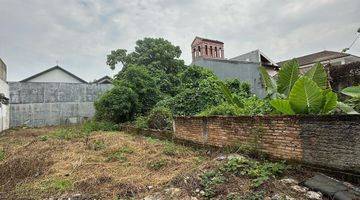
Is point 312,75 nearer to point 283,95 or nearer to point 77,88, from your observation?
point 283,95

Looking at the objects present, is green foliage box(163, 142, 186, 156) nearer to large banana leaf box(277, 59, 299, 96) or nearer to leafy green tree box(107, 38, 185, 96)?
large banana leaf box(277, 59, 299, 96)

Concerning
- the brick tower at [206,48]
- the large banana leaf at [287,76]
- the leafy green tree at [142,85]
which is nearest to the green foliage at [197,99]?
the leafy green tree at [142,85]

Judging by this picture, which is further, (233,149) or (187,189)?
(233,149)

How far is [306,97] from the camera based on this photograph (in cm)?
489

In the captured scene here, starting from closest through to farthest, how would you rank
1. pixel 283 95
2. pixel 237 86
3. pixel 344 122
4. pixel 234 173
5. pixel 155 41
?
pixel 344 122 < pixel 234 173 < pixel 283 95 < pixel 237 86 < pixel 155 41

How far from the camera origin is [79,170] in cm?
589

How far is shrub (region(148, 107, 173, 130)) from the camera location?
34.0 ft

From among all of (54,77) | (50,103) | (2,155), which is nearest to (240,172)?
(2,155)

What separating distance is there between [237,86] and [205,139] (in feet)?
23.6

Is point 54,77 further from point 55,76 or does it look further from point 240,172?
point 240,172

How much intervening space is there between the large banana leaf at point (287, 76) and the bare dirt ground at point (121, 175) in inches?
87.8

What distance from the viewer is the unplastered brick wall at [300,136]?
13.3 ft

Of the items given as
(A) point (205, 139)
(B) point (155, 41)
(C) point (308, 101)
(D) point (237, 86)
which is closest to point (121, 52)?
(B) point (155, 41)

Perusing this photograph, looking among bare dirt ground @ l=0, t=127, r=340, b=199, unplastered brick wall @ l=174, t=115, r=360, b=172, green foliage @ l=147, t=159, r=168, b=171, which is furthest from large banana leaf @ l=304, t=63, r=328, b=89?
green foliage @ l=147, t=159, r=168, b=171
